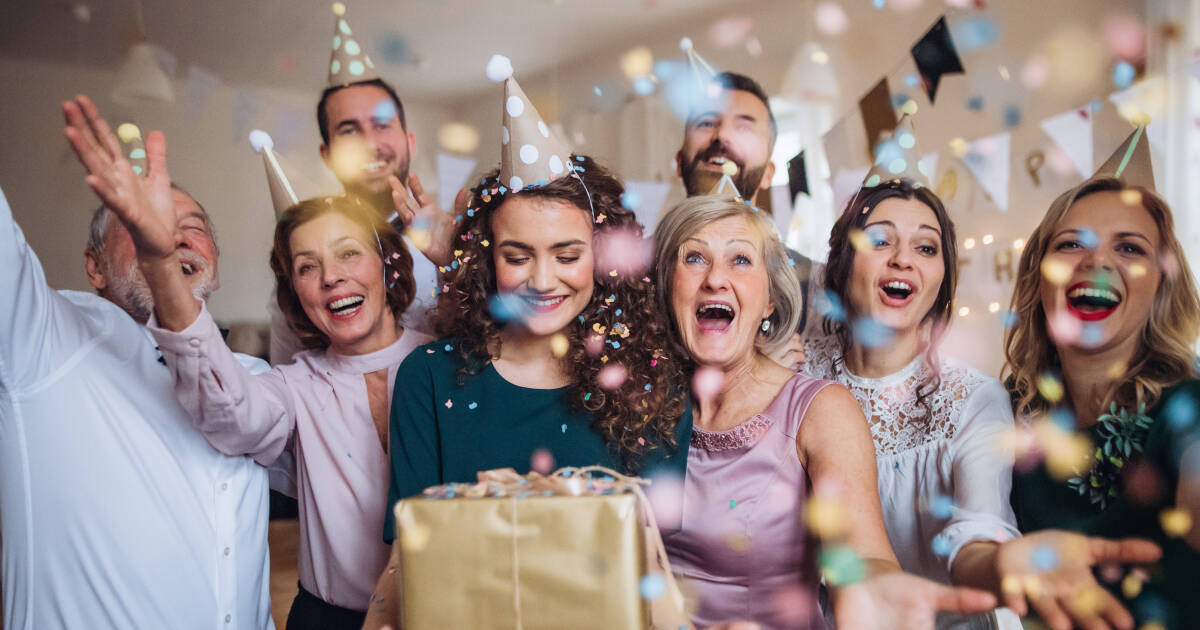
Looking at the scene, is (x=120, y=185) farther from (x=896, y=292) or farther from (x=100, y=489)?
(x=896, y=292)

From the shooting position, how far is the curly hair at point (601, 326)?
1.42 m

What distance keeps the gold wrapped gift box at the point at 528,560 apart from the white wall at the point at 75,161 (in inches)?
171

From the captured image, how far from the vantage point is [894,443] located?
1.64 m

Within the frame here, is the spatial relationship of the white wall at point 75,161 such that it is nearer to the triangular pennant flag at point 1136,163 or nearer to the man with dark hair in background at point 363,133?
the man with dark hair in background at point 363,133

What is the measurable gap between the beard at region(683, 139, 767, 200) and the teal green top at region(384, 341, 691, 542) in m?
1.12

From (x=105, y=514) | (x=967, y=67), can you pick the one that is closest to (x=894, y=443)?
(x=105, y=514)

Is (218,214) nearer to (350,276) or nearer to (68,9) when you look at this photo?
(68,9)

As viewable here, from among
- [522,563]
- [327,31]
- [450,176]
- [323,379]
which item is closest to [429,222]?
[323,379]

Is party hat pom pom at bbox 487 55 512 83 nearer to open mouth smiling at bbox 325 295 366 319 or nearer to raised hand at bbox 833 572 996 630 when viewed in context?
open mouth smiling at bbox 325 295 366 319

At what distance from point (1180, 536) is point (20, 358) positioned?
1.99 m

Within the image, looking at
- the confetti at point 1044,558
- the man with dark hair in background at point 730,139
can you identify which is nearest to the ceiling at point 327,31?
the man with dark hair in background at point 730,139

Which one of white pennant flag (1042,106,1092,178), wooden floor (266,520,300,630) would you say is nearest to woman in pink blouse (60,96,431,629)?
wooden floor (266,520,300,630)

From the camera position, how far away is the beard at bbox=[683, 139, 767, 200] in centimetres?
240

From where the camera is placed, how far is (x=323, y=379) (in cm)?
171
